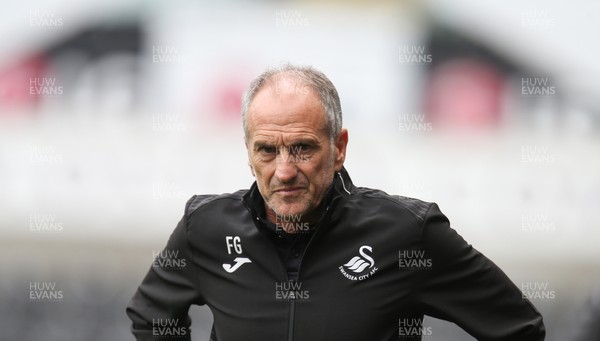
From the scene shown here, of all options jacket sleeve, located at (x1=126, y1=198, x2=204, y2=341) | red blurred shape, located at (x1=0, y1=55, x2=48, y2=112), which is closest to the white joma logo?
jacket sleeve, located at (x1=126, y1=198, x2=204, y2=341)

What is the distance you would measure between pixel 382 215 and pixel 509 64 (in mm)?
1644

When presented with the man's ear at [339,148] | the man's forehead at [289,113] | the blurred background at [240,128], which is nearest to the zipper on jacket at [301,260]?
the man's ear at [339,148]

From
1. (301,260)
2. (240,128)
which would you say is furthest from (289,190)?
(240,128)

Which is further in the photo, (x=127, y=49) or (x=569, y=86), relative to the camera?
(x=127, y=49)

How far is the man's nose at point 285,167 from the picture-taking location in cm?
197

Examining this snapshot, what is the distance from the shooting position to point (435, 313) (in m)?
2.09

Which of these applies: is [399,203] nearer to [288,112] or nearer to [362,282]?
[362,282]

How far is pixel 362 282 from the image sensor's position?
6.63 feet

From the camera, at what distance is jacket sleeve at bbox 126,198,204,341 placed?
7.42 ft

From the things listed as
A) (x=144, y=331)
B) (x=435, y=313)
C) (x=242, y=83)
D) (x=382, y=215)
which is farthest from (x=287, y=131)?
(x=242, y=83)

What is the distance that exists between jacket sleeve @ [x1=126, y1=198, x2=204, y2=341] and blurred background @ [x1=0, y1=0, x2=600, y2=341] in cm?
128

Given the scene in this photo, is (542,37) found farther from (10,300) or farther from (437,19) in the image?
(10,300)

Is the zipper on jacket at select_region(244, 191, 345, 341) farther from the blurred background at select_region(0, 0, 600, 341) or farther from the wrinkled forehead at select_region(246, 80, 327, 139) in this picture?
the blurred background at select_region(0, 0, 600, 341)

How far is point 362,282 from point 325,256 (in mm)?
118
